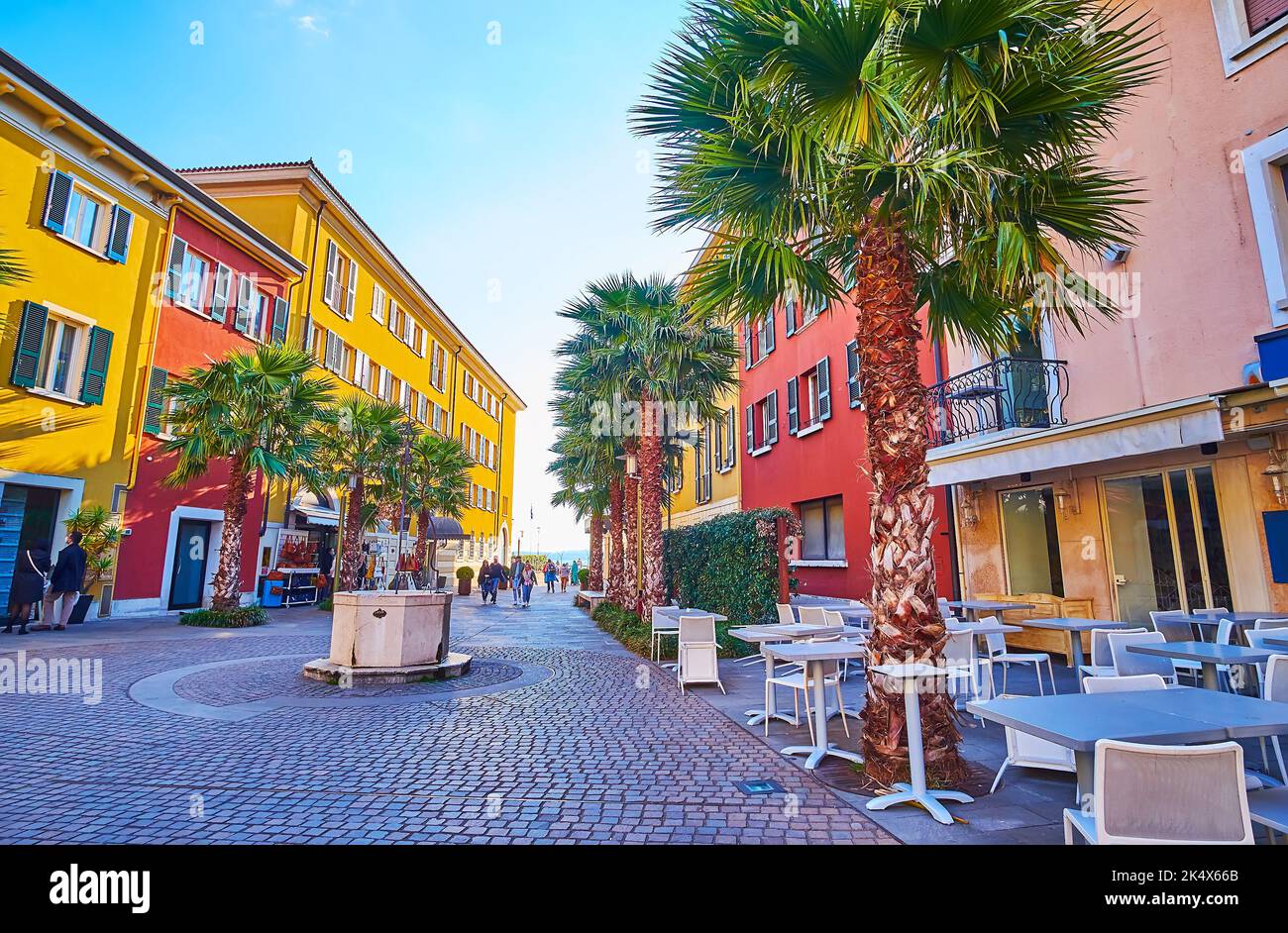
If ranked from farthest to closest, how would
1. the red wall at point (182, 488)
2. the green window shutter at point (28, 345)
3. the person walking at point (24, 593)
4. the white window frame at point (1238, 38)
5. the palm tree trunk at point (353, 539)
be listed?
the palm tree trunk at point (353, 539) < the red wall at point (182, 488) < the green window shutter at point (28, 345) < the person walking at point (24, 593) < the white window frame at point (1238, 38)

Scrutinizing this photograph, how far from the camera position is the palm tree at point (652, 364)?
12555 mm

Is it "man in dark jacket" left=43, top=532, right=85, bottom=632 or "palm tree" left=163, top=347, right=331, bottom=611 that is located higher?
"palm tree" left=163, top=347, right=331, bottom=611

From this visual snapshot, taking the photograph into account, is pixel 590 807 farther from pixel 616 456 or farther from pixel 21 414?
pixel 21 414

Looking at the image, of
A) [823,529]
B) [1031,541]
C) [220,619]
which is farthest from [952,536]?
[220,619]

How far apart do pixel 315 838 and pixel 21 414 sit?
589 inches

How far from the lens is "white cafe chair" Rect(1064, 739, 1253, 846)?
92.1 inches

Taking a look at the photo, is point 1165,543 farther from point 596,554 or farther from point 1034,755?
point 596,554

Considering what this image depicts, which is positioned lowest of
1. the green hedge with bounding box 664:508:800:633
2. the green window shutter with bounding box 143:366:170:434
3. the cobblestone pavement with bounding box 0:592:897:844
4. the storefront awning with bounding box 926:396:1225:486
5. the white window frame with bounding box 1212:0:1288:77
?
the cobblestone pavement with bounding box 0:592:897:844

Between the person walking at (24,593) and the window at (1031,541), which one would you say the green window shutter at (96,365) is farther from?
the window at (1031,541)

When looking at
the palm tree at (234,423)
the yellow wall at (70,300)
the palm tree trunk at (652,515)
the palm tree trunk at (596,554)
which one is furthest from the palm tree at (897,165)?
the palm tree trunk at (596,554)

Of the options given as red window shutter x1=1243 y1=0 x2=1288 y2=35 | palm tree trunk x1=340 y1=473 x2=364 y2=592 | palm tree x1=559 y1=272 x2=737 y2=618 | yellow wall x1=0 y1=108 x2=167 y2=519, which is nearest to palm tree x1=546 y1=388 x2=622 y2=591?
palm tree x1=559 y1=272 x2=737 y2=618

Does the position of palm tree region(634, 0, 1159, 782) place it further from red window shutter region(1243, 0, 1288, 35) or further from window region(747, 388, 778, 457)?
A: window region(747, 388, 778, 457)

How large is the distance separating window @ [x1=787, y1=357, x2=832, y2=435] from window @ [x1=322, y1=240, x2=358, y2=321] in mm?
17819

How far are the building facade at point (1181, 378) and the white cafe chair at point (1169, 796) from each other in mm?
6328
